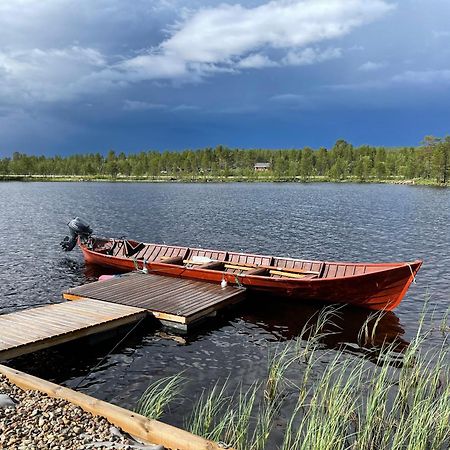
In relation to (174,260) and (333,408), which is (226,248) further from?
(333,408)

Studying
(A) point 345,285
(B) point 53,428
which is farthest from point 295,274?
(B) point 53,428

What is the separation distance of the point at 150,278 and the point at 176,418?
9939 mm

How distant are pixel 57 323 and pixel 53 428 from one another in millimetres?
6332

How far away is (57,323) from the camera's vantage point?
12.1m

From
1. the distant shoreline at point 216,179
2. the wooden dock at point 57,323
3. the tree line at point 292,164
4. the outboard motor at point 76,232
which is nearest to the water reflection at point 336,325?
the wooden dock at point 57,323

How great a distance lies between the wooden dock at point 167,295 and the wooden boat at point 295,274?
596 millimetres

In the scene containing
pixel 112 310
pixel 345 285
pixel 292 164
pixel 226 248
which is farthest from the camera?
pixel 292 164

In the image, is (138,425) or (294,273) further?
(294,273)

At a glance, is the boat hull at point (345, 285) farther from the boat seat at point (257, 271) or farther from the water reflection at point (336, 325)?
the boat seat at point (257, 271)

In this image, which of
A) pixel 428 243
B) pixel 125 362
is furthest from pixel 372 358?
pixel 428 243

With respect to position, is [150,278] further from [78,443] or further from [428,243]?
[428,243]

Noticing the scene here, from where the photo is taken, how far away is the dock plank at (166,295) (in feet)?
45.6

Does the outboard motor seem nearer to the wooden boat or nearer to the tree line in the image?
the wooden boat

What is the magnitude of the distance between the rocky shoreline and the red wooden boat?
34.1 ft
